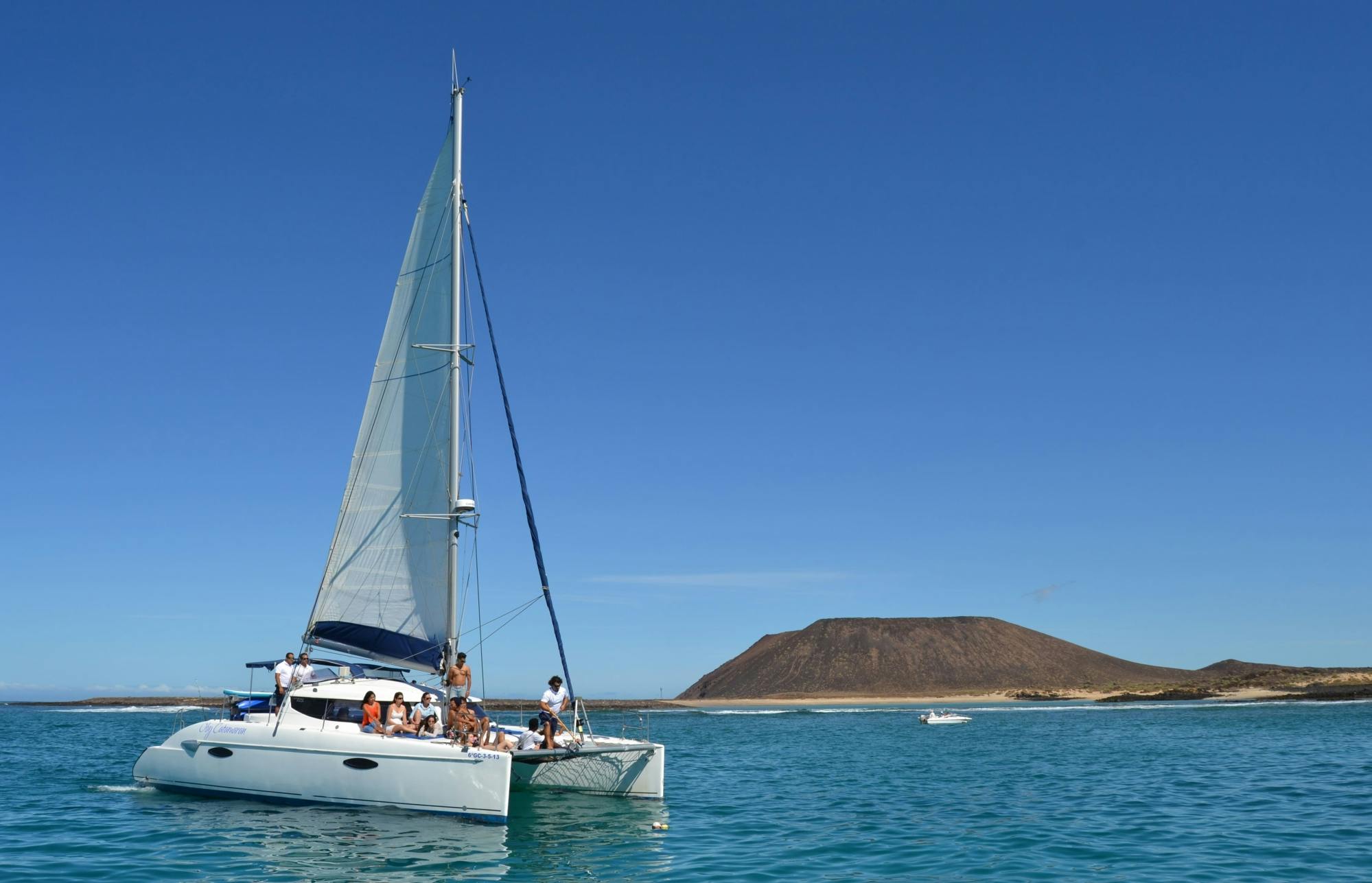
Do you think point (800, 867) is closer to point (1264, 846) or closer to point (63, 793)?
point (1264, 846)

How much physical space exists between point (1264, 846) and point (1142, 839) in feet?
6.27

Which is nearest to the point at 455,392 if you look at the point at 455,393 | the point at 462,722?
the point at 455,393

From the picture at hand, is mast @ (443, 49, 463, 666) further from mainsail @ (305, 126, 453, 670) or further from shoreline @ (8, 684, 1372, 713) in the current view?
shoreline @ (8, 684, 1372, 713)

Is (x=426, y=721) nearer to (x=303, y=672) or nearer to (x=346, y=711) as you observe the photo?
(x=346, y=711)

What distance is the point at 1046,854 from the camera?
17.5m

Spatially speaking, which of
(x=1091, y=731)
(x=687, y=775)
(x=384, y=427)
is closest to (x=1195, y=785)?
(x=687, y=775)

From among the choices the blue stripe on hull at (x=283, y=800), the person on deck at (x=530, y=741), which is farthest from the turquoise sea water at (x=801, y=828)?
the person on deck at (x=530, y=741)

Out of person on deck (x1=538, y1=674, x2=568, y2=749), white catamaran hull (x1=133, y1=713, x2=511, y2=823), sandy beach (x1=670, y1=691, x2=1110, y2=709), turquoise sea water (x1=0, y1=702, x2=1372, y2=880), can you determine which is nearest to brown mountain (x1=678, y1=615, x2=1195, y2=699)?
sandy beach (x1=670, y1=691, x2=1110, y2=709)

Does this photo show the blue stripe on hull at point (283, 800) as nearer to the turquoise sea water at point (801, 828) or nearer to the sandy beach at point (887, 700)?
the turquoise sea water at point (801, 828)

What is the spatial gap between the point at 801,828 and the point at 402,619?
33.1 feet

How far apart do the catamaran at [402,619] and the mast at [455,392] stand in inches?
1.3

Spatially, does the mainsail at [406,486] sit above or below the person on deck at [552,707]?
above

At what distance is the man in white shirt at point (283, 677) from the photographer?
23188 millimetres

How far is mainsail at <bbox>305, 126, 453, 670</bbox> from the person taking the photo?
80.4ft
